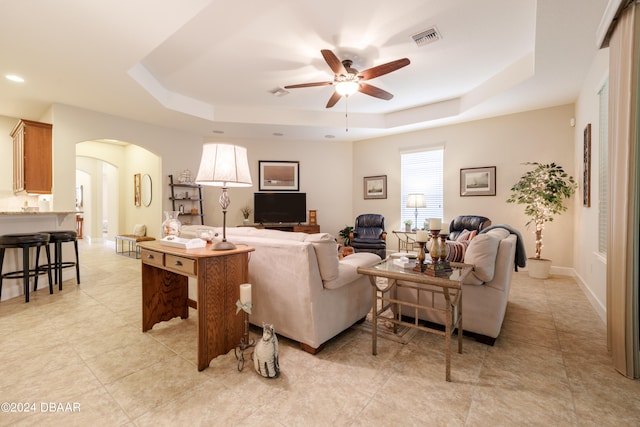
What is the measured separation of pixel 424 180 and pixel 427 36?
337cm

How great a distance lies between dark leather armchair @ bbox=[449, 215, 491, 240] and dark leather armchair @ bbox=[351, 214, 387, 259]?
4.10ft

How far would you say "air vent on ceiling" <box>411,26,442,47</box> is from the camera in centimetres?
304

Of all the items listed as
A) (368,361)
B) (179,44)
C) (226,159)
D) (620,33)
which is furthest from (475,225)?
(179,44)

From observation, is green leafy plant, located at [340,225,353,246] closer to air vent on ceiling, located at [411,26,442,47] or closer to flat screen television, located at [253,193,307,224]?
flat screen television, located at [253,193,307,224]

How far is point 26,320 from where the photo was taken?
280 centimetres

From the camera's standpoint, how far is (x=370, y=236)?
227 inches

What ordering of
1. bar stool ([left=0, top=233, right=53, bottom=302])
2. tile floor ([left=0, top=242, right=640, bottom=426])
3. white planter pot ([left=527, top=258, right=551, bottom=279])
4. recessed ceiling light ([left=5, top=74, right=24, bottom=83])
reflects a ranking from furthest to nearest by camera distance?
white planter pot ([left=527, top=258, right=551, bottom=279]), recessed ceiling light ([left=5, top=74, right=24, bottom=83]), bar stool ([left=0, top=233, right=53, bottom=302]), tile floor ([left=0, top=242, right=640, bottom=426])

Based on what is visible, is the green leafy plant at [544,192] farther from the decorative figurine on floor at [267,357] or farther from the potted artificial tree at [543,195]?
the decorative figurine on floor at [267,357]

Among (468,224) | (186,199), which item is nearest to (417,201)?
(468,224)

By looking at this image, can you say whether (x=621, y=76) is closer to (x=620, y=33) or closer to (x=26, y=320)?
(x=620, y=33)

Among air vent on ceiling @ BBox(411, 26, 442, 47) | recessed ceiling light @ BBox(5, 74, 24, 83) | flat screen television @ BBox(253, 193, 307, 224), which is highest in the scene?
air vent on ceiling @ BBox(411, 26, 442, 47)

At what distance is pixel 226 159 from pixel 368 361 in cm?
181

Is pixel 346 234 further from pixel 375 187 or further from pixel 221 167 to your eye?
pixel 221 167

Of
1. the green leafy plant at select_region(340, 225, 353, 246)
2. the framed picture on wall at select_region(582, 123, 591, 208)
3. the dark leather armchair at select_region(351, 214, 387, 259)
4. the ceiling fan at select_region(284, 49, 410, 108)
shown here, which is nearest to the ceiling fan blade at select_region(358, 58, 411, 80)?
the ceiling fan at select_region(284, 49, 410, 108)
